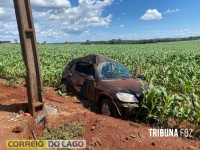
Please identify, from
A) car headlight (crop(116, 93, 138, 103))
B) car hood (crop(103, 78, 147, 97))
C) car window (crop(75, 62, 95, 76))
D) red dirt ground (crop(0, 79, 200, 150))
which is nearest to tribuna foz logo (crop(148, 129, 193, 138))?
red dirt ground (crop(0, 79, 200, 150))

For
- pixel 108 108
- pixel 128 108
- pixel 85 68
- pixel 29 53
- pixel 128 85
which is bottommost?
pixel 108 108

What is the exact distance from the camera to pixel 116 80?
9.04 m

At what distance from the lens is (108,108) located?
8336mm

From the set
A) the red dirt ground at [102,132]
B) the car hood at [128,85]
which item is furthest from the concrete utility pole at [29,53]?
the car hood at [128,85]

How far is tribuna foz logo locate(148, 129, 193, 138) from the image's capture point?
6633 mm

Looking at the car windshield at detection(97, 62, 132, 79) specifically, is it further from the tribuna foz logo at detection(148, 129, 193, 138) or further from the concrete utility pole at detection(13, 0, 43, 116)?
the tribuna foz logo at detection(148, 129, 193, 138)

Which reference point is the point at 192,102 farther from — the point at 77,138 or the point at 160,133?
the point at 77,138

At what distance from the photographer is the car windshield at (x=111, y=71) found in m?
9.40

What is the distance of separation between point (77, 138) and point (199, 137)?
8.43 feet

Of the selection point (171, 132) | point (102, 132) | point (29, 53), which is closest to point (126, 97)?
point (171, 132)

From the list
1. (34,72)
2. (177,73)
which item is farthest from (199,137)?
(177,73)

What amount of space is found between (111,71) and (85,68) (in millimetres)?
1284

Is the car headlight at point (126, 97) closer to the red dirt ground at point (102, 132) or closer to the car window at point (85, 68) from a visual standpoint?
the red dirt ground at point (102, 132)

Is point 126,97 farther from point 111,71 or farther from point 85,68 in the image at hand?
point 85,68
